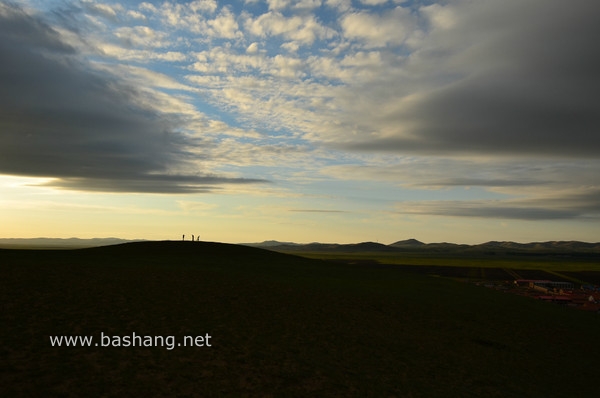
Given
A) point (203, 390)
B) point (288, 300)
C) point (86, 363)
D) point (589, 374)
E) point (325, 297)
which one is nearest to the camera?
point (203, 390)

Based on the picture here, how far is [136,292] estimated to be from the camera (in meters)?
27.6

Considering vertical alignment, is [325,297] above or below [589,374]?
above

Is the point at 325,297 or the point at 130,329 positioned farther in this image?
the point at 325,297

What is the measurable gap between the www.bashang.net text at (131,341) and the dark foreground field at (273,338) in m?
0.40

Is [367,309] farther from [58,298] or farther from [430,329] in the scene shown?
[58,298]

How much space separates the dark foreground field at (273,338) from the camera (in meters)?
15.4

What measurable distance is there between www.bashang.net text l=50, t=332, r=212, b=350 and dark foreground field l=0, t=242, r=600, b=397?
0.40 m

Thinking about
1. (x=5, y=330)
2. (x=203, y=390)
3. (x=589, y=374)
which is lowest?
(x=589, y=374)

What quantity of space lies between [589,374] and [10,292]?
3595cm

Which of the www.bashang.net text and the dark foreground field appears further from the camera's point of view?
the www.bashang.net text

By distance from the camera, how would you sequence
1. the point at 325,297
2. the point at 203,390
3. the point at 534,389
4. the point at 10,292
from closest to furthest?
the point at 203,390 < the point at 534,389 < the point at 10,292 < the point at 325,297

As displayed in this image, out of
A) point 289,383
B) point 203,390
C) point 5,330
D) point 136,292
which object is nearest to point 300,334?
point 289,383

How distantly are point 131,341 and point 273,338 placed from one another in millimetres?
7371

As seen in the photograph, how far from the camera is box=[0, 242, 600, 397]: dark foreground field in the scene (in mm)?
15422
